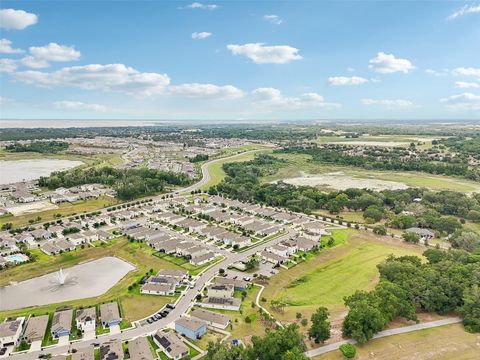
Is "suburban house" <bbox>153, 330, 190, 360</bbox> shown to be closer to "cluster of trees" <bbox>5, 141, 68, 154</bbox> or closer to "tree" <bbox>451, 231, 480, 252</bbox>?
"tree" <bbox>451, 231, 480, 252</bbox>

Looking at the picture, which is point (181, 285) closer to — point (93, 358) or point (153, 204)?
point (93, 358)

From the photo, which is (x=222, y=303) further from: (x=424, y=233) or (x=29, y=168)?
(x=29, y=168)

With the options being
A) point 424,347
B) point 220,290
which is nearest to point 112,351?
point 220,290

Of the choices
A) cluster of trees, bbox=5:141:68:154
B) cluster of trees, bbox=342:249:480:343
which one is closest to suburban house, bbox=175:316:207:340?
cluster of trees, bbox=342:249:480:343

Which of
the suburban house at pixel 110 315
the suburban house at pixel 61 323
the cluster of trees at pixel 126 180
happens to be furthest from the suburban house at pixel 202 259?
the cluster of trees at pixel 126 180

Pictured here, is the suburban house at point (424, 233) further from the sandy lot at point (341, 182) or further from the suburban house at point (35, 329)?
the suburban house at point (35, 329)
